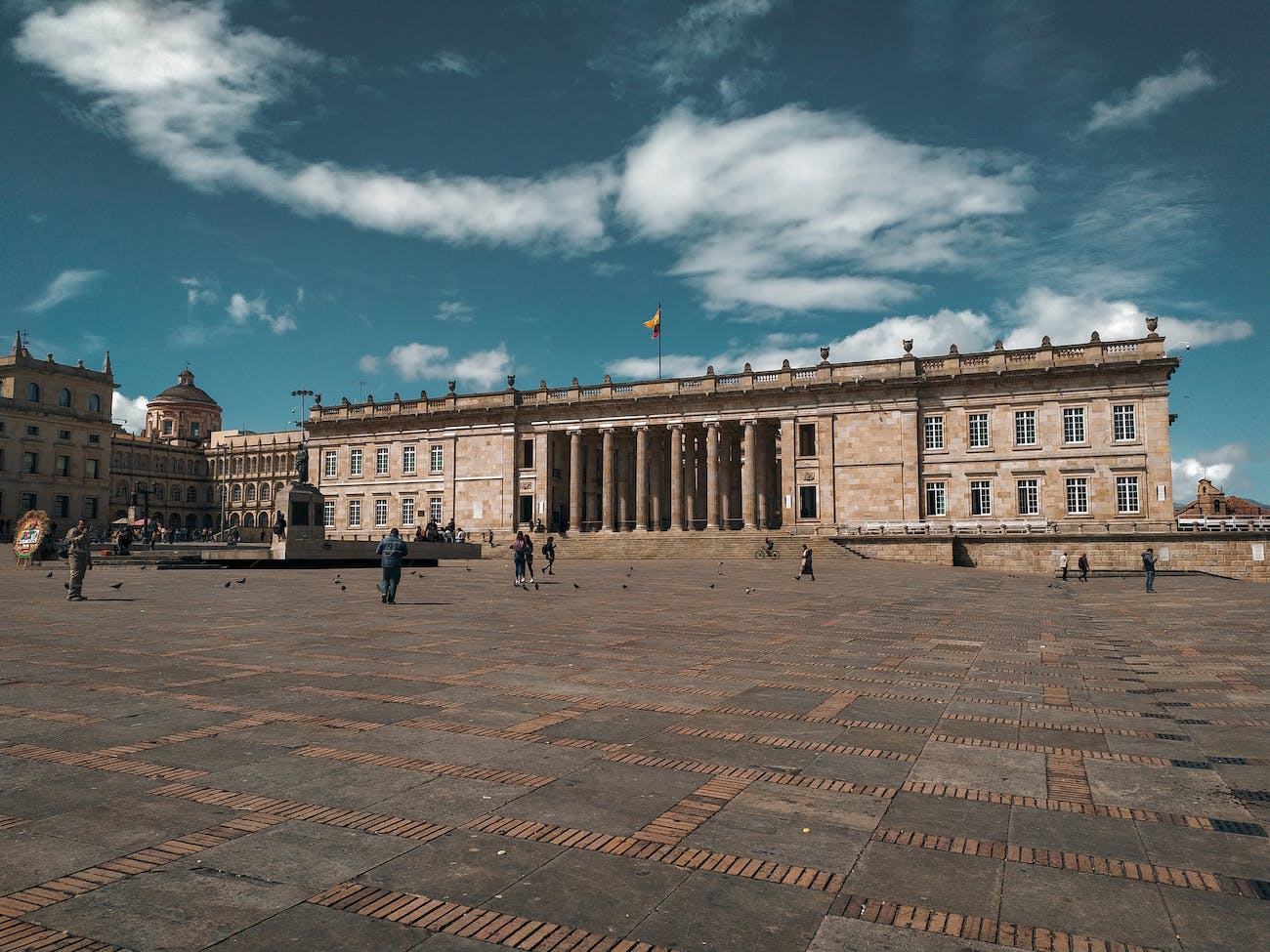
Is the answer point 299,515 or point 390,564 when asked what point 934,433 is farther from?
point 390,564

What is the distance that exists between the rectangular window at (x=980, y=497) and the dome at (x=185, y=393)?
107 m

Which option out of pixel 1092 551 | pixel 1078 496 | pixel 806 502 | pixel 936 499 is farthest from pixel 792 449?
pixel 1092 551

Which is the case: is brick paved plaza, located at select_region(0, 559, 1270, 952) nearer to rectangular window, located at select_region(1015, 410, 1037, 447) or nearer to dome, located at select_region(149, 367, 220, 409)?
rectangular window, located at select_region(1015, 410, 1037, 447)

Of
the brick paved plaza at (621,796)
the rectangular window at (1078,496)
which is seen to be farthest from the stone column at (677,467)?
the brick paved plaza at (621,796)

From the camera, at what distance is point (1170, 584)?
35.3 metres

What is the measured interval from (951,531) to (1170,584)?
15043 millimetres

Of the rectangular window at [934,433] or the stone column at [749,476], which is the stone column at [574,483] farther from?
the rectangular window at [934,433]

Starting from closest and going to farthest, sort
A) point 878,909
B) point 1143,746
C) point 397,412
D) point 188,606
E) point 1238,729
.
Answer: point 878,909, point 1143,746, point 1238,729, point 188,606, point 397,412

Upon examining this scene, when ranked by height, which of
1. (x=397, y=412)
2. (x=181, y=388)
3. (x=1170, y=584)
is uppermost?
(x=181, y=388)

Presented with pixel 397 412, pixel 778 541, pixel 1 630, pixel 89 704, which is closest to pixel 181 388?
pixel 397 412

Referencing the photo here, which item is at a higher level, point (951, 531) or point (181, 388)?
point (181, 388)

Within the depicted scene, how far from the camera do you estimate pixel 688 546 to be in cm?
5381

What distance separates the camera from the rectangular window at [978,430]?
5397 centimetres

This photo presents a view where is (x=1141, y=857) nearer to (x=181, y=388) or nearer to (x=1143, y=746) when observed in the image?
(x=1143, y=746)
